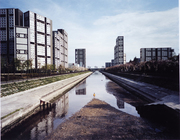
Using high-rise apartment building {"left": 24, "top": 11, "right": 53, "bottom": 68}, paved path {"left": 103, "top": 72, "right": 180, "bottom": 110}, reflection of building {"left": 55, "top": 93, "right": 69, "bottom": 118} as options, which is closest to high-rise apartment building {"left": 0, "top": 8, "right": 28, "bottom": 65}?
high-rise apartment building {"left": 24, "top": 11, "right": 53, "bottom": 68}

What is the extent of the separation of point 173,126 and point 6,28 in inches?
2783

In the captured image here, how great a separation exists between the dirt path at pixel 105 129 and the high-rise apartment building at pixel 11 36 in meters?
54.6

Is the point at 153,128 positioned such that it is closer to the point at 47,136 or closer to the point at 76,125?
the point at 76,125

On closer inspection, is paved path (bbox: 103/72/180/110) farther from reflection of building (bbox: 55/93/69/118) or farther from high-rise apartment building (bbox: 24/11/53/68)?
high-rise apartment building (bbox: 24/11/53/68)

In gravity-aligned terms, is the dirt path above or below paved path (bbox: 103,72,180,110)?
below

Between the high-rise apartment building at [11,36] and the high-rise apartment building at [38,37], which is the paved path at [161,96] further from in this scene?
the high-rise apartment building at [11,36]

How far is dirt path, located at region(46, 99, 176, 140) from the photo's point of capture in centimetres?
712

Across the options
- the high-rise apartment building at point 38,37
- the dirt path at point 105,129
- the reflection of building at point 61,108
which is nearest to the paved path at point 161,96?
the dirt path at point 105,129

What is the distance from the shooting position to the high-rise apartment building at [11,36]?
51500mm

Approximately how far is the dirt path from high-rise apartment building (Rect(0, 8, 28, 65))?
54.6 metres

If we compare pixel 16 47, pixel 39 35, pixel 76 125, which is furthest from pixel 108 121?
pixel 39 35

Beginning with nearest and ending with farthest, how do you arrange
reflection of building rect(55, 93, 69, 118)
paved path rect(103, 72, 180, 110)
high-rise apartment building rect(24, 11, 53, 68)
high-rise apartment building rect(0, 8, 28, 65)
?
paved path rect(103, 72, 180, 110), reflection of building rect(55, 93, 69, 118), high-rise apartment building rect(0, 8, 28, 65), high-rise apartment building rect(24, 11, 53, 68)

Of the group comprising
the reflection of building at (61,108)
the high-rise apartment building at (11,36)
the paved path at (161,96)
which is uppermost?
the high-rise apartment building at (11,36)

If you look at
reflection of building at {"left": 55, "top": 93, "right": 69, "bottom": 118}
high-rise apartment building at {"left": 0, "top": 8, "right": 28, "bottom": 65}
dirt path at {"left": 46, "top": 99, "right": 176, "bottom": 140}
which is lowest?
reflection of building at {"left": 55, "top": 93, "right": 69, "bottom": 118}
